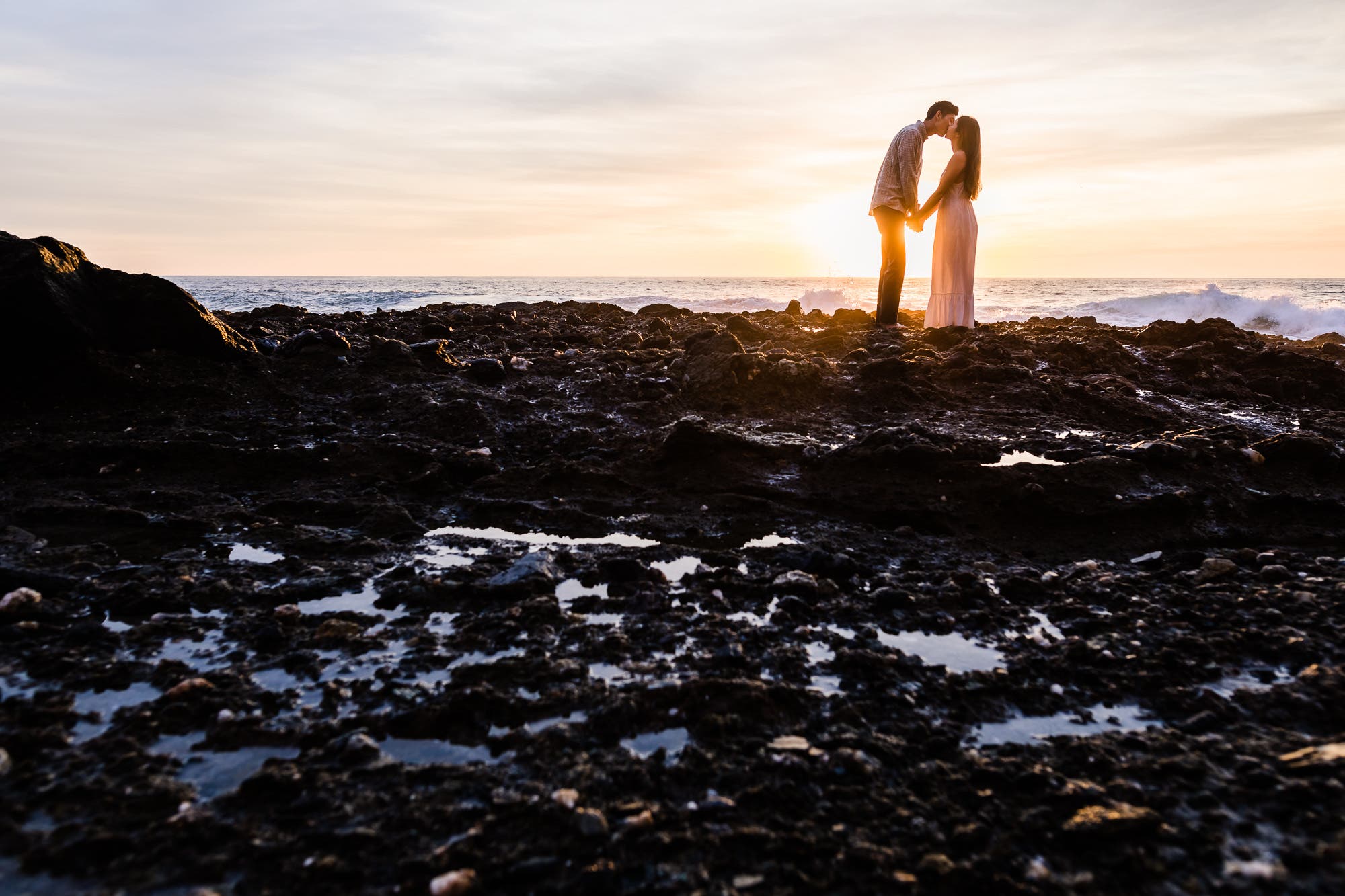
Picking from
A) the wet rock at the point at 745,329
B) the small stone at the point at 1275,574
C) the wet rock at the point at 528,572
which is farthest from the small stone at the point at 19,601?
the wet rock at the point at 745,329

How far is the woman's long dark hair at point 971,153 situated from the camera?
782 cm

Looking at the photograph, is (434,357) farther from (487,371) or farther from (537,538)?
(537,538)

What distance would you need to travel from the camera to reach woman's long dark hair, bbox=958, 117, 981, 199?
7820 mm

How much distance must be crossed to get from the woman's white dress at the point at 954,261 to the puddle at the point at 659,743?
22.9 feet

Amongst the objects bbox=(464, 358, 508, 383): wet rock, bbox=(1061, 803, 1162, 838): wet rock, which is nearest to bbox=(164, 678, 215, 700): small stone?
bbox=(1061, 803, 1162, 838): wet rock

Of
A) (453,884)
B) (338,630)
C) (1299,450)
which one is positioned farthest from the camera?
(1299,450)

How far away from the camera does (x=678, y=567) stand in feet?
10.0

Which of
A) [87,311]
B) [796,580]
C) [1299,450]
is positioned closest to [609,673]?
[796,580]

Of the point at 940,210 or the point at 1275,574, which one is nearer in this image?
the point at 1275,574

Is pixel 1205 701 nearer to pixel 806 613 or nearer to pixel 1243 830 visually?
pixel 1243 830

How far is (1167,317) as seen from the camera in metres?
17.6

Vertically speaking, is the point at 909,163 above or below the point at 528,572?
above

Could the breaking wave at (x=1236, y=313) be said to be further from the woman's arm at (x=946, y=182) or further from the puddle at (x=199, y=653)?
the puddle at (x=199, y=653)

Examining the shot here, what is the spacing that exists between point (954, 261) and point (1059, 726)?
7.09m
